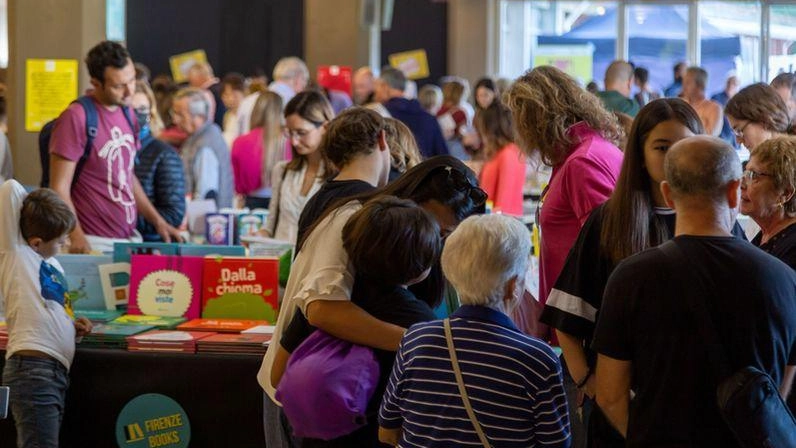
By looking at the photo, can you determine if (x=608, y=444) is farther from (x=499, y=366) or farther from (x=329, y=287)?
(x=329, y=287)

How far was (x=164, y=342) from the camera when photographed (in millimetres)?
4246

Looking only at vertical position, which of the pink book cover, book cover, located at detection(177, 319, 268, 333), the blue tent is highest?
the blue tent

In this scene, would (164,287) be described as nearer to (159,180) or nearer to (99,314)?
(99,314)

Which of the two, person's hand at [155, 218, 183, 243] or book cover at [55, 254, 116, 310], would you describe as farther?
person's hand at [155, 218, 183, 243]

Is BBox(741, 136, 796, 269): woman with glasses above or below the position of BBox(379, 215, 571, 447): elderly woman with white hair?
above

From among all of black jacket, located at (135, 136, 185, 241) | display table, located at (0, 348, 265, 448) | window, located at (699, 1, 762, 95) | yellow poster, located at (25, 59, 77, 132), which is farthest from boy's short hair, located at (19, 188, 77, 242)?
window, located at (699, 1, 762, 95)

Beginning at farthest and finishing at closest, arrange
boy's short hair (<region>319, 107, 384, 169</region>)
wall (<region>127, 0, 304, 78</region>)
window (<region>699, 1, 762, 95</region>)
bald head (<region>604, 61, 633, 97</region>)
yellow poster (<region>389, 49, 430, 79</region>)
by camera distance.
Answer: wall (<region>127, 0, 304, 78</region>)
window (<region>699, 1, 762, 95</region>)
yellow poster (<region>389, 49, 430, 79</region>)
bald head (<region>604, 61, 633, 97</region>)
boy's short hair (<region>319, 107, 384, 169</region>)

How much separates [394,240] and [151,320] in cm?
209

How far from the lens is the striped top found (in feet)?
8.23

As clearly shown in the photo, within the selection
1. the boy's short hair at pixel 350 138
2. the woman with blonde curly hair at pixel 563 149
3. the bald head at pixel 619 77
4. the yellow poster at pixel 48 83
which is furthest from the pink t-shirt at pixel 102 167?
the bald head at pixel 619 77

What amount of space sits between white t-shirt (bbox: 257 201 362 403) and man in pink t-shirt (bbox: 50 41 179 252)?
2.26 meters

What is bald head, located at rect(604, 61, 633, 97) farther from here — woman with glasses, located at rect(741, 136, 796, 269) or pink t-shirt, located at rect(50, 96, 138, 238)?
woman with glasses, located at rect(741, 136, 796, 269)

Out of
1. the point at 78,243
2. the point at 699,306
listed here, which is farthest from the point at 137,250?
the point at 699,306

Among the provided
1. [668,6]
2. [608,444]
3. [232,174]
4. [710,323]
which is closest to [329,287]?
[608,444]
